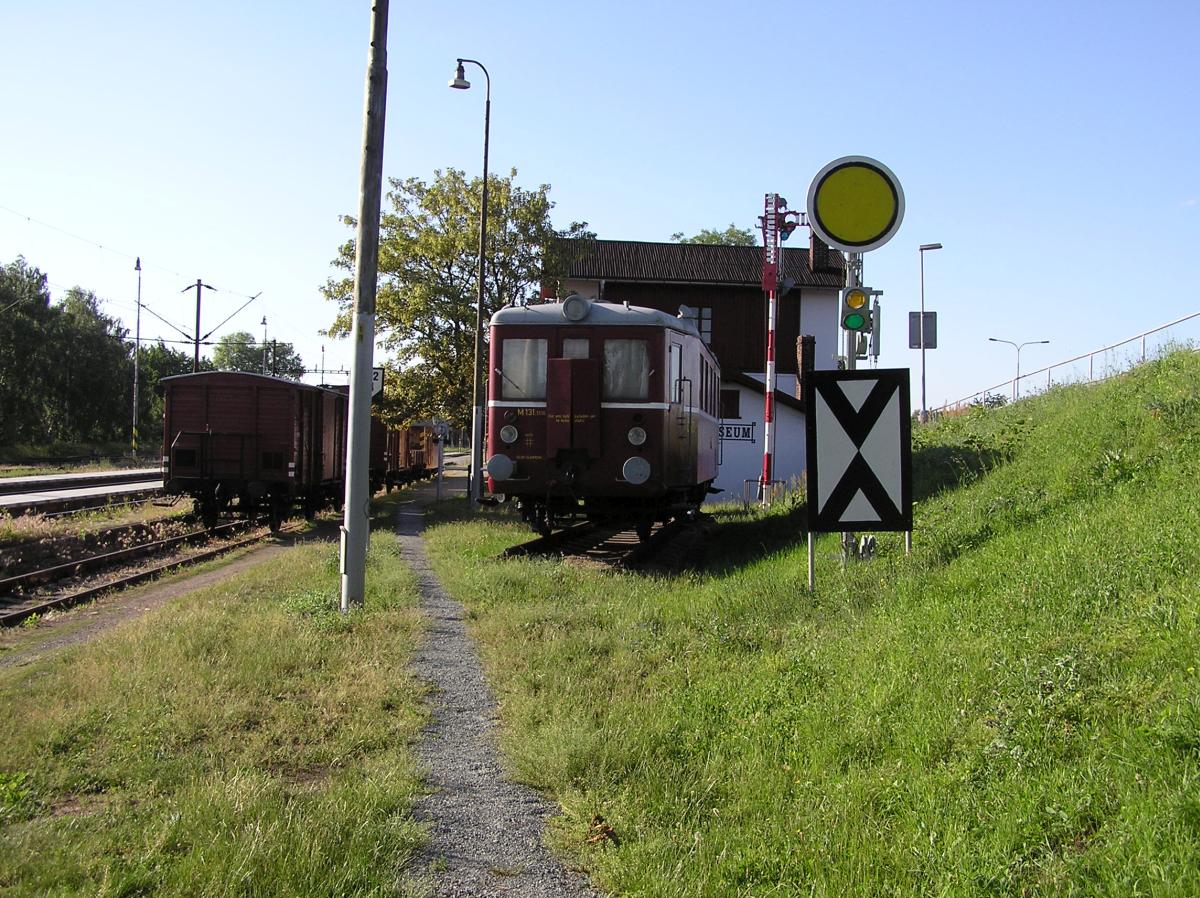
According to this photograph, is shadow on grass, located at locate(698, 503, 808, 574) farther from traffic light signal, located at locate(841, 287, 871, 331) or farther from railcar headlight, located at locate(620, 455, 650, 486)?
traffic light signal, located at locate(841, 287, 871, 331)

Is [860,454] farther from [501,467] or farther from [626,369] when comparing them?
[501,467]

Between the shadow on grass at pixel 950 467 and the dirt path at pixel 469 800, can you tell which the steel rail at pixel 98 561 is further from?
the shadow on grass at pixel 950 467

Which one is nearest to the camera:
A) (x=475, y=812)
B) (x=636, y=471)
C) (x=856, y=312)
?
(x=475, y=812)

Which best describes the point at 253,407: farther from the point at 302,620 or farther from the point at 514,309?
the point at 302,620

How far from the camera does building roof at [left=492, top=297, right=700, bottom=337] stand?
44.1 feet

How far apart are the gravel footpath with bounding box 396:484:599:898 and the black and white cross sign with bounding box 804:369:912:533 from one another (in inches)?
107

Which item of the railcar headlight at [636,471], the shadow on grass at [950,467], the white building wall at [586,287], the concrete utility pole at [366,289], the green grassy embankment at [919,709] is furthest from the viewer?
the white building wall at [586,287]

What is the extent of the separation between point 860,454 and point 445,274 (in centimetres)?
2581

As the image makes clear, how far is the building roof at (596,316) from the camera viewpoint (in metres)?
13.4

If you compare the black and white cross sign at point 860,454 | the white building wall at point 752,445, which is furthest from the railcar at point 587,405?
the white building wall at point 752,445

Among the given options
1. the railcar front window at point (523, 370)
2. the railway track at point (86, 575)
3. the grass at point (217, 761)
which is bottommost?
the railway track at point (86, 575)

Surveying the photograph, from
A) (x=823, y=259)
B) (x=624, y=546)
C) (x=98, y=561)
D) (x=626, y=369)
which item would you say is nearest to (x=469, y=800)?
(x=823, y=259)

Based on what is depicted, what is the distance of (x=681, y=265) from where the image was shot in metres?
41.2

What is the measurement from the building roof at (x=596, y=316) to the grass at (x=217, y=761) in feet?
19.0
